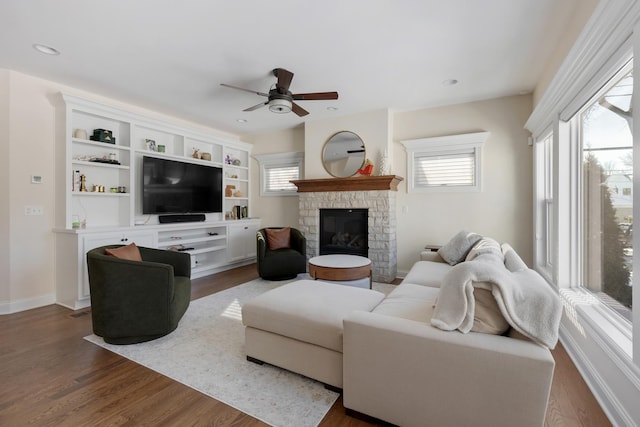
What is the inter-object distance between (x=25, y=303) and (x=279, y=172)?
13.3 feet

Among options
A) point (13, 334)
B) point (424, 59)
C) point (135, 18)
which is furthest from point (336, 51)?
point (13, 334)

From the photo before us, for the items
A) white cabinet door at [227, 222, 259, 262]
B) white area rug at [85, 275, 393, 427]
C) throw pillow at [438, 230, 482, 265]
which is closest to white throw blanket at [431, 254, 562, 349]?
white area rug at [85, 275, 393, 427]

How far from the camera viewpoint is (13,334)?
8.58 ft

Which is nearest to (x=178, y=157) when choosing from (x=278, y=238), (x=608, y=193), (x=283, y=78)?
(x=278, y=238)

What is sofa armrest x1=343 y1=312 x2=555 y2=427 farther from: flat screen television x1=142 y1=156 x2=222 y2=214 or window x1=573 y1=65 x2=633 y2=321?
flat screen television x1=142 y1=156 x2=222 y2=214

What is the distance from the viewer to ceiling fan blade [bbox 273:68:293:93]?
9.99ft

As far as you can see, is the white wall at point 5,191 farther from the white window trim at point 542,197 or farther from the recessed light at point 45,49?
the white window trim at point 542,197

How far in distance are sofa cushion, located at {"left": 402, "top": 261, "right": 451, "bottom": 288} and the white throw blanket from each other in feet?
4.01

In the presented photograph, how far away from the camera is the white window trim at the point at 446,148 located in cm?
414

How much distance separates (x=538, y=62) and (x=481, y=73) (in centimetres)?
52

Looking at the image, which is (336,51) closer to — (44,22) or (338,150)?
(338,150)

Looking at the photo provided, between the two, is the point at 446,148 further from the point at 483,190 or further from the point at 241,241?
the point at 241,241

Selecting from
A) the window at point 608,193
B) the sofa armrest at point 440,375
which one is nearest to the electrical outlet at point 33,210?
the sofa armrest at point 440,375

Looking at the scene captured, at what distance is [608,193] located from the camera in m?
2.11
